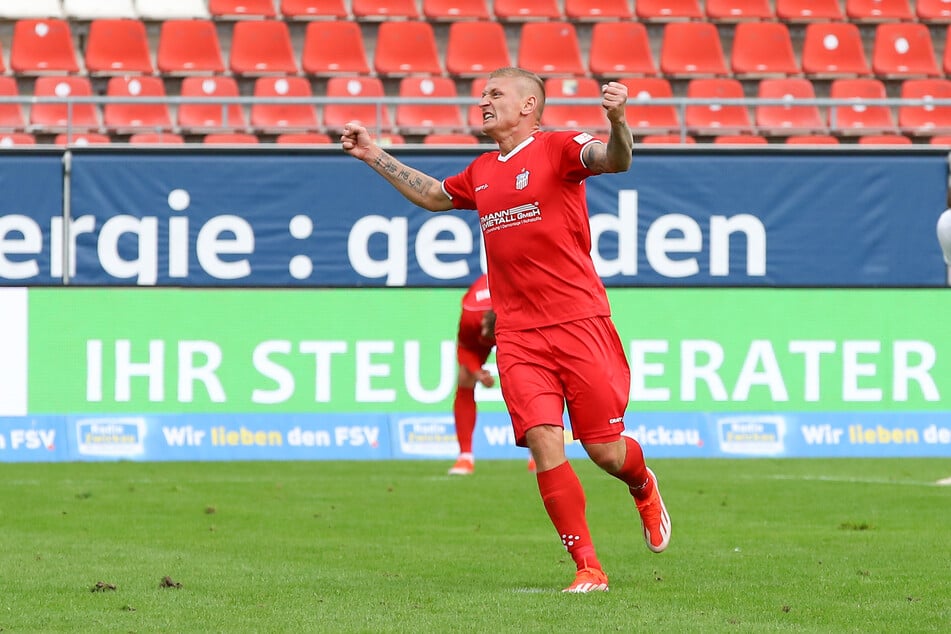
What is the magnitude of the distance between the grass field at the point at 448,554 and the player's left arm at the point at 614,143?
1826 mm

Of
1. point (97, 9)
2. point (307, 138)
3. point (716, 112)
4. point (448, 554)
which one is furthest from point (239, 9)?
point (448, 554)

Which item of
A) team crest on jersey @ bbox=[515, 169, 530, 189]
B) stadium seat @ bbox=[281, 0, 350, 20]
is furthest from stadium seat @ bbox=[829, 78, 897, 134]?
team crest on jersey @ bbox=[515, 169, 530, 189]

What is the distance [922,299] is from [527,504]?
7416 mm

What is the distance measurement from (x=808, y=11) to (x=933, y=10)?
1957 mm

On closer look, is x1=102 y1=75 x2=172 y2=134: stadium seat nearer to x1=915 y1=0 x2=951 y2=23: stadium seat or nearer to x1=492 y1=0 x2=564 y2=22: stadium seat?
x1=492 y1=0 x2=564 y2=22: stadium seat

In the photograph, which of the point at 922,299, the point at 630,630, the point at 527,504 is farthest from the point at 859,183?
the point at 630,630

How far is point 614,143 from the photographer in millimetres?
6680

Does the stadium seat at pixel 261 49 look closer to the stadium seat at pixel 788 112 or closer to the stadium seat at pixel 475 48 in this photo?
the stadium seat at pixel 475 48

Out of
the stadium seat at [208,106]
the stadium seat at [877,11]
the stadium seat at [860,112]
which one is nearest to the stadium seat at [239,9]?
the stadium seat at [208,106]

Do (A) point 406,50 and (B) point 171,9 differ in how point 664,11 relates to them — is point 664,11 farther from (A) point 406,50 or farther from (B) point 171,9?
(B) point 171,9

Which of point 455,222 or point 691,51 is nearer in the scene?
point 455,222

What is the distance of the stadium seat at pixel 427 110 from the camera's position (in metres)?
21.0

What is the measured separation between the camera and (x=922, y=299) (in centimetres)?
1752

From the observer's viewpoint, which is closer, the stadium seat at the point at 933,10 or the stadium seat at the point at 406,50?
the stadium seat at the point at 406,50
